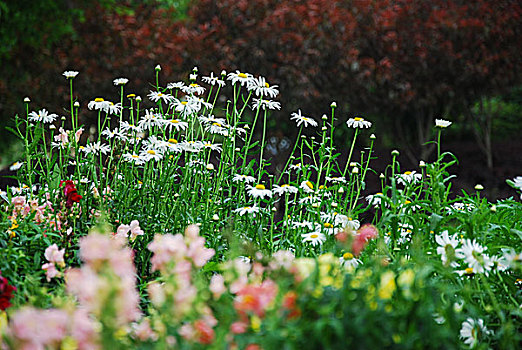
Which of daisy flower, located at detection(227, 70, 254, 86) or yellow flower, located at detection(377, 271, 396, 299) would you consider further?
daisy flower, located at detection(227, 70, 254, 86)

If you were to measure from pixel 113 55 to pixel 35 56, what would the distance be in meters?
1.26

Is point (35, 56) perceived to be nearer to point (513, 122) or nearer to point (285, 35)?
point (285, 35)

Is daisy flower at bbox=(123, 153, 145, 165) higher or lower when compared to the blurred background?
higher

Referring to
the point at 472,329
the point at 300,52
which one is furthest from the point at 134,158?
the point at 300,52

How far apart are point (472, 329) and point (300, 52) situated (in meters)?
4.49

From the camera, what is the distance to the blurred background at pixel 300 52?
5781 mm

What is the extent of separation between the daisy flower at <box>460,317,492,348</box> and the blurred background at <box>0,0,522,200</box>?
14.0 feet

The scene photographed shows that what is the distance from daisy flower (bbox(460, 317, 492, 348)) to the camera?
159 centimetres

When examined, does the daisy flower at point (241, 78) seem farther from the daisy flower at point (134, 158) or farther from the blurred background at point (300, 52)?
the blurred background at point (300, 52)

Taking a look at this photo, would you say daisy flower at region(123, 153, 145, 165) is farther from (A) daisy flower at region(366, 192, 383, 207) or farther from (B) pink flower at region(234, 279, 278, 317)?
(B) pink flower at region(234, 279, 278, 317)

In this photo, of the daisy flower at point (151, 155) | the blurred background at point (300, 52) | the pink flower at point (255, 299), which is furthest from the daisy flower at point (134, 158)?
the blurred background at point (300, 52)

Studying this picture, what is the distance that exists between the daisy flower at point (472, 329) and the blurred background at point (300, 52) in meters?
4.25

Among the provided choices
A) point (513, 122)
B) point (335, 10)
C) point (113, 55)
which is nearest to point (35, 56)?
point (113, 55)

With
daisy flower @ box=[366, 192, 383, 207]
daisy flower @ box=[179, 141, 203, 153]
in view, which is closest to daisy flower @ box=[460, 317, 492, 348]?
daisy flower @ box=[366, 192, 383, 207]
